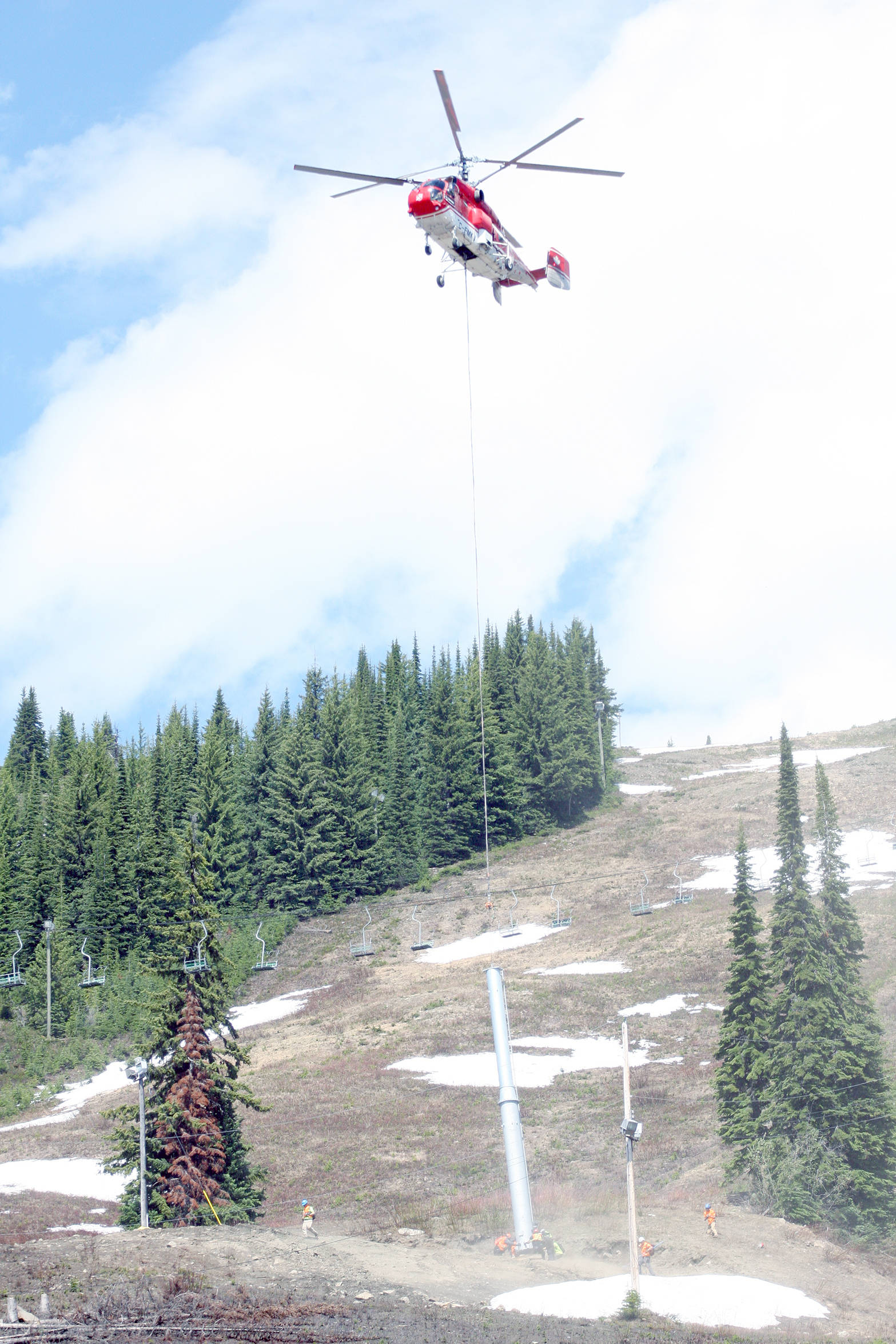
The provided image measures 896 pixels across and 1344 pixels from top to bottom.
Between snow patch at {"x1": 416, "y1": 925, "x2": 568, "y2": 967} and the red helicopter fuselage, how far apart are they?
4848 cm

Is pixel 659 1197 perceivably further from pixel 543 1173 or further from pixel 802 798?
pixel 802 798

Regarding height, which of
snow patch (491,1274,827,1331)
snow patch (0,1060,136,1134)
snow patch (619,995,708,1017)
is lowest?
snow patch (0,1060,136,1134)

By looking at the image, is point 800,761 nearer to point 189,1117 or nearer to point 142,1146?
point 189,1117

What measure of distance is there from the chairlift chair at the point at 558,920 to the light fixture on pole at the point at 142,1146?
123ft

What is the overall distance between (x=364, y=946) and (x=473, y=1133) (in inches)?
807

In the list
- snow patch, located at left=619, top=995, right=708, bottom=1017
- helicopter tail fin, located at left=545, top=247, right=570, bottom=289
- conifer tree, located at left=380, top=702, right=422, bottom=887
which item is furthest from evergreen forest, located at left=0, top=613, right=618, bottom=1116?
helicopter tail fin, located at left=545, top=247, right=570, bottom=289

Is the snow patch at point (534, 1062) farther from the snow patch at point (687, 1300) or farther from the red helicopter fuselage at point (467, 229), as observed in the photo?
the red helicopter fuselage at point (467, 229)

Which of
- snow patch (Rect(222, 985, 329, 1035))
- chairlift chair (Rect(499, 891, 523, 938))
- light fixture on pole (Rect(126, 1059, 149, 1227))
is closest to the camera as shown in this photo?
light fixture on pole (Rect(126, 1059, 149, 1227))

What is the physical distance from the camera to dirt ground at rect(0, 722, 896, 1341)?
29047mm

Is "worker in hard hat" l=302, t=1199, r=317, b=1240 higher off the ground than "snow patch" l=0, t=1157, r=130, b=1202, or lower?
higher

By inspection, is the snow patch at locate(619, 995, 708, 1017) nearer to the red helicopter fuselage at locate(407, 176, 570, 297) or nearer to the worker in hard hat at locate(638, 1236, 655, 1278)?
the worker in hard hat at locate(638, 1236, 655, 1278)

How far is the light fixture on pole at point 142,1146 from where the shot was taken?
103 feet

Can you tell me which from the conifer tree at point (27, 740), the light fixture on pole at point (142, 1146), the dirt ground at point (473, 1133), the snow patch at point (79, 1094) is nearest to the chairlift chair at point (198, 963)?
the light fixture on pole at point (142, 1146)

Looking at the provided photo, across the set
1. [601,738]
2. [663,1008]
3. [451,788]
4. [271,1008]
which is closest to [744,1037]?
[663,1008]
